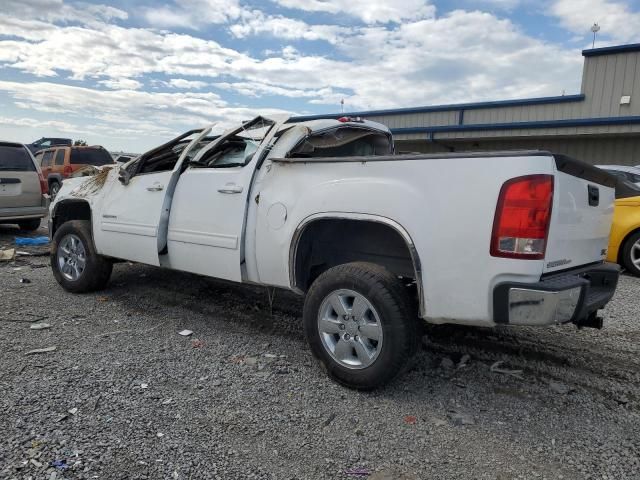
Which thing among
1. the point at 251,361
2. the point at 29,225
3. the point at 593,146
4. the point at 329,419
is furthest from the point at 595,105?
the point at 29,225

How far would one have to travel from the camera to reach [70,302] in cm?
534

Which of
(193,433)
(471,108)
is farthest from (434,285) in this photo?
(471,108)

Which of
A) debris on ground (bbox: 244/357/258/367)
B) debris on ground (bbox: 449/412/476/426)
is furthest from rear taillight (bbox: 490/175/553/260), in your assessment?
debris on ground (bbox: 244/357/258/367)

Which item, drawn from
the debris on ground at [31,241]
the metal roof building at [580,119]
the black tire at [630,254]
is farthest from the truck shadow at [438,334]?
the metal roof building at [580,119]

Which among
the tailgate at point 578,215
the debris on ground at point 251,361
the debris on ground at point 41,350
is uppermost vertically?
the tailgate at point 578,215

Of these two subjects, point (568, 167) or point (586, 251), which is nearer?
point (568, 167)

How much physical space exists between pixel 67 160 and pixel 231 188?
14299mm

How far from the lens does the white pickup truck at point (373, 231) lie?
276cm

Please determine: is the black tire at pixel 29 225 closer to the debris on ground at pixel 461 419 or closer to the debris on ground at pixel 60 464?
the debris on ground at pixel 60 464

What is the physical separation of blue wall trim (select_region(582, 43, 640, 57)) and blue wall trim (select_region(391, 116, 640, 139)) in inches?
73.8

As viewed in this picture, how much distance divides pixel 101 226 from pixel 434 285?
376 cm

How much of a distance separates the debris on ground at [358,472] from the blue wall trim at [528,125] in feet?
43.4

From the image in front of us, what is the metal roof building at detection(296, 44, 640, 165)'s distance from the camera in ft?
43.2

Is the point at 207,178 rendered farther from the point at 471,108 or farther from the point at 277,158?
the point at 471,108
